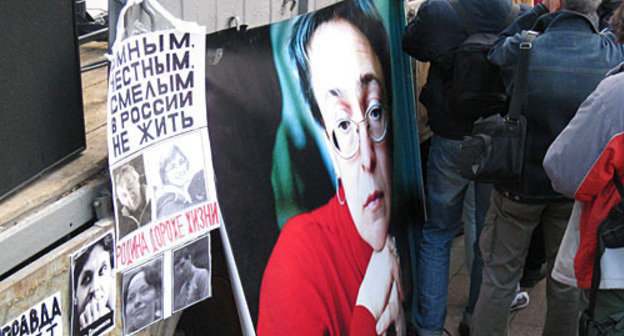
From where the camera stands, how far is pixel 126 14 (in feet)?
7.26

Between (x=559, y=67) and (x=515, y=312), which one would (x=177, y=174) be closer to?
(x=559, y=67)

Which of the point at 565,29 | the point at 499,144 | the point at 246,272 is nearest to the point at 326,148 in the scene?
the point at 246,272

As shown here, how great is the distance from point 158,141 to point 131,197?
0.18 metres

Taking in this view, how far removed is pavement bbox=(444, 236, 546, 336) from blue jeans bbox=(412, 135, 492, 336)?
470mm

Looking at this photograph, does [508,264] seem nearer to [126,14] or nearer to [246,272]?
[246,272]

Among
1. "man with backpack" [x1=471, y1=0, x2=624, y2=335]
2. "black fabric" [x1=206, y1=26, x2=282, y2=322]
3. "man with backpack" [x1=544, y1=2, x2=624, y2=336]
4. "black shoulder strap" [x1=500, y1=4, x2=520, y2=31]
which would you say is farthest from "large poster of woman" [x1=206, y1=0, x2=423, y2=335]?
"man with backpack" [x1=544, y1=2, x2=624, y2=336]

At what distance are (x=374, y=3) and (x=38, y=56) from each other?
180cm

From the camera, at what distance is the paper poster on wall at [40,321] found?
1856 mm

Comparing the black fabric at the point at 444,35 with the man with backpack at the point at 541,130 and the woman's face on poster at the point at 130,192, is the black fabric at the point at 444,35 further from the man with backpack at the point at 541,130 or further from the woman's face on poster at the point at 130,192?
the woman's face on poster at the point at 130,192

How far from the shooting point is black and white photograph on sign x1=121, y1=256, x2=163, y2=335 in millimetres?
2246

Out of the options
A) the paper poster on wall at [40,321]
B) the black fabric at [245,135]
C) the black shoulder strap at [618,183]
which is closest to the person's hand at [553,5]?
the black shoulder strap at [618,183]

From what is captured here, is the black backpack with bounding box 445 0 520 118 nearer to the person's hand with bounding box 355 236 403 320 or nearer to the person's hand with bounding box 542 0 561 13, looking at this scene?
the person's hand with bounding box 542 0 561 13

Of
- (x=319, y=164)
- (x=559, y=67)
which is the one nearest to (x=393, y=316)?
(x=319, y=164)

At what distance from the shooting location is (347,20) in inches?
131
